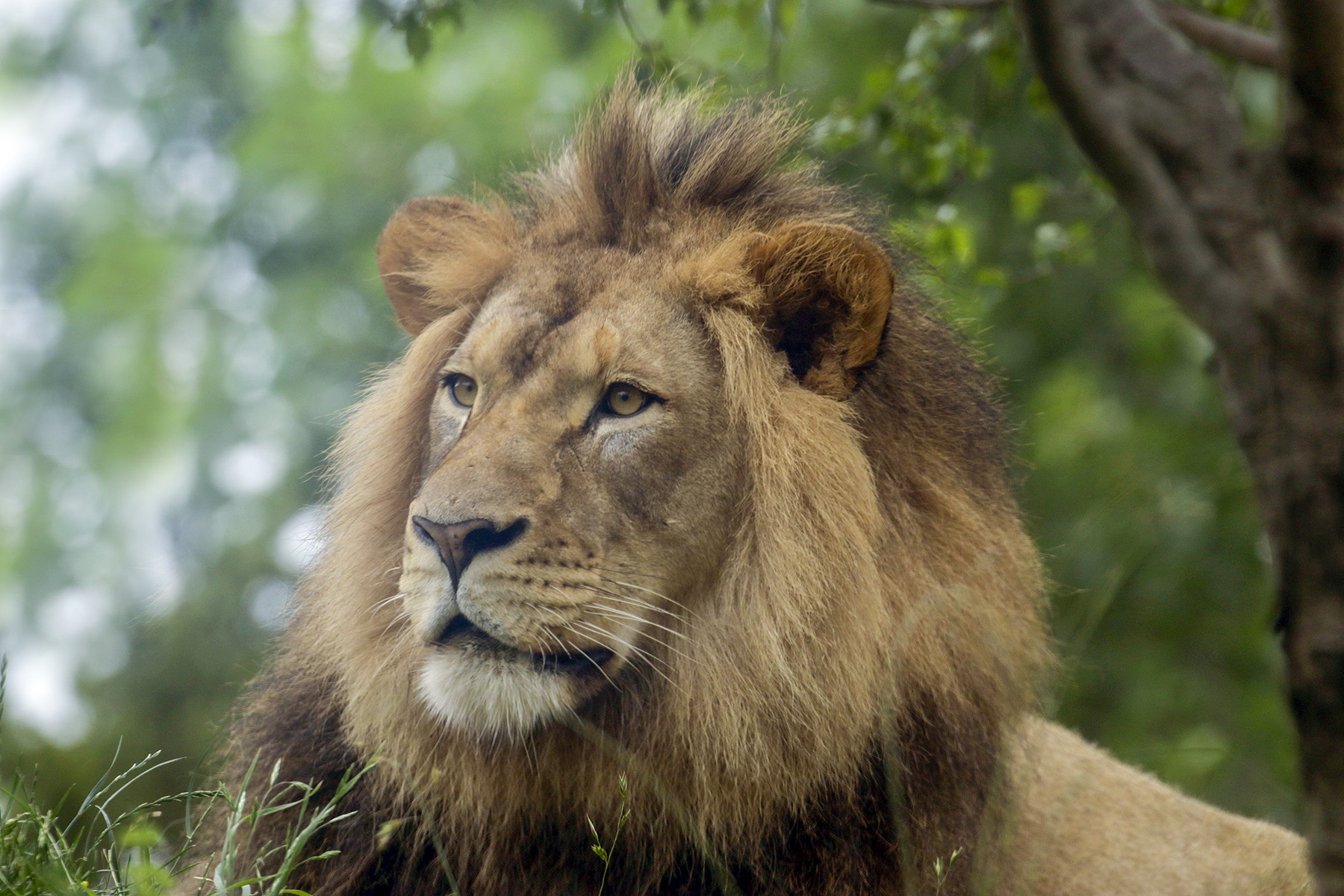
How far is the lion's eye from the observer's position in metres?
3.34

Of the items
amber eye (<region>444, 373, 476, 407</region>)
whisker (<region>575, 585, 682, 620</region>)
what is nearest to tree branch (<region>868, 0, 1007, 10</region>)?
amber eye (<region>444, 373, 476, 407</region>)

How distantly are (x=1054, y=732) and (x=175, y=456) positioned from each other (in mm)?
16926

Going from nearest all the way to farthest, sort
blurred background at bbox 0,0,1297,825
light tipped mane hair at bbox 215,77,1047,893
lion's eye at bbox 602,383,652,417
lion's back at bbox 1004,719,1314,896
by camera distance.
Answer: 1. light tipped mane hair at bbox 215,77,1047,893
2. lion's eye at bbox 602,383,652,417
3. lion's back at bbox 1004,719,1314,896
4. blurred background at bbox 0,0,1297,825

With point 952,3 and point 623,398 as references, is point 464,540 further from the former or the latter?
point 952,3

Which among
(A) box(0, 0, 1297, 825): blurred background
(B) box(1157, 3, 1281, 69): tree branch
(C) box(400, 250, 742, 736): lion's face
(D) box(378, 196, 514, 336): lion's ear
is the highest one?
(B) box(1157, 3, 1281, 69): tree branch

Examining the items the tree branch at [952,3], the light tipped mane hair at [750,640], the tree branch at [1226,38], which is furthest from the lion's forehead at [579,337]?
the tree branch at [1226,38]

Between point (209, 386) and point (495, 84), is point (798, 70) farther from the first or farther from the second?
point (209, 386)

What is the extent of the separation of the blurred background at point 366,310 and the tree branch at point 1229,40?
39.8 inches

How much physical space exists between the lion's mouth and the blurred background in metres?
1.13

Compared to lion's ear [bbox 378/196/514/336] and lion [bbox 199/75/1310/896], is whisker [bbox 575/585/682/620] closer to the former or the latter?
lion [bbox 199/75/1310/896]

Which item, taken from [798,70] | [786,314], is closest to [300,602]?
[786,314]

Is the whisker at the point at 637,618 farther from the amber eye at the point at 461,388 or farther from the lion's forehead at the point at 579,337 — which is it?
the amber eye at the point at 461,388

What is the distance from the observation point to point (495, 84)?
14859 mm

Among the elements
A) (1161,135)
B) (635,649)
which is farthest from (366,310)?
(1161,135)
